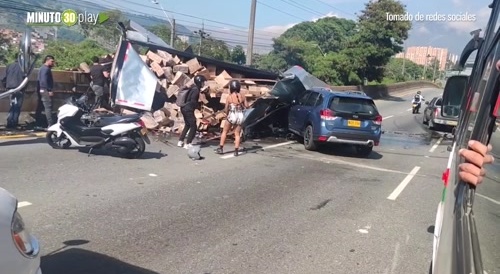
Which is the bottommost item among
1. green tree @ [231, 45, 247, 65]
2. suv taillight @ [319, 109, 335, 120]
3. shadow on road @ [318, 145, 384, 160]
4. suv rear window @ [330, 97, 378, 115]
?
shadow on road @ [318, 145, 384, 160]

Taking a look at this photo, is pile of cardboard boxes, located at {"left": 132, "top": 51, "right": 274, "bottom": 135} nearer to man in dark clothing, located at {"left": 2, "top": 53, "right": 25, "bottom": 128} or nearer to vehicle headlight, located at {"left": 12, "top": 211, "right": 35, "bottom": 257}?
man in dark clothing, located at {"left": 2, "top": 53, "right": 25, "bottom": 128}

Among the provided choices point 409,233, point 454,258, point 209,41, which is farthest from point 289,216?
point 209,41

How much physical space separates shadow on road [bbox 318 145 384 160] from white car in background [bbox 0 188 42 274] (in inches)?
416

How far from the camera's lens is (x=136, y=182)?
305 inches

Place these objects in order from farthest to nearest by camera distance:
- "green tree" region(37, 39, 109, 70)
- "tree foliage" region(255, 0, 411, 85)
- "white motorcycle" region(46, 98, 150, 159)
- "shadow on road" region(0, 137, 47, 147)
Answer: "tree foliage" region(255, 0, 411, 85)
"green tree" region(37, 39, 109, 70)
"shadow on road" region(0, 137, 47, 147)
"white motorcycle" region(46, 98, 150, 159)

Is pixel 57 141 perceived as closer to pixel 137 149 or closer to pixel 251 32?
pixel 137 149

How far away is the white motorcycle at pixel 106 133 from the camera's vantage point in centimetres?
955

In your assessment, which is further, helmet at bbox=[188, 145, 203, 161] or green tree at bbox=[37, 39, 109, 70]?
green tree at bbox=[37, 39, 109, 70]

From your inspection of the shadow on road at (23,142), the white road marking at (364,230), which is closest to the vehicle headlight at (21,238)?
the white road marking at (364,230)

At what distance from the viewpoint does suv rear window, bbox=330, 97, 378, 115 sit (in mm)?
12555

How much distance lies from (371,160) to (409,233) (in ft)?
20.7

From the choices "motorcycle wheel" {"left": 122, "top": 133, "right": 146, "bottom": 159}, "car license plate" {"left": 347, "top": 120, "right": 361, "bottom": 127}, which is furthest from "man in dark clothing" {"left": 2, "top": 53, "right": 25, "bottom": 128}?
"car license plate" {"left": 347, "top": 120, "right": 361, "bottom": 127}

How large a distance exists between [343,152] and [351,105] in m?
1.43

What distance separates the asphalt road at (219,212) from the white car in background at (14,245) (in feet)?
5.15
